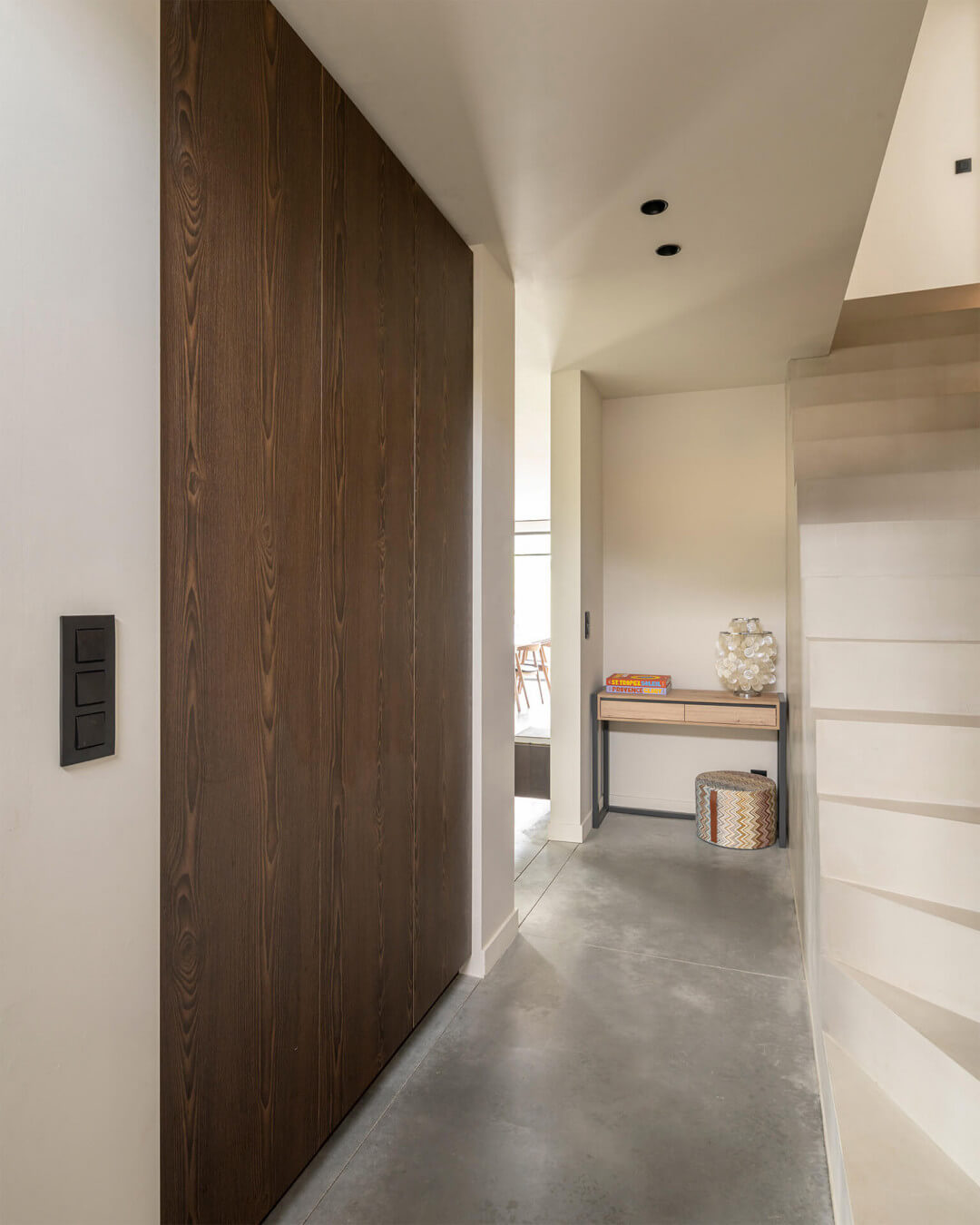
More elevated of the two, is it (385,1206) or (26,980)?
(26,980)

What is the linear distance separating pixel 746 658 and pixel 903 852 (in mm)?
2022

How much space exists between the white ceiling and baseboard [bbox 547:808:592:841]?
2.47 meters

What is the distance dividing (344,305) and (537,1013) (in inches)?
79.5

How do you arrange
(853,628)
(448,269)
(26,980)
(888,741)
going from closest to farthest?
(26,980)
(888,741)
(448,269)
(853,628)

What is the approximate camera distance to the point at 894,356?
3.52m

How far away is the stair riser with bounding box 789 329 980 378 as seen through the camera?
3.42 m

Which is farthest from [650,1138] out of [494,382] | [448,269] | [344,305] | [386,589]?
[448,269]

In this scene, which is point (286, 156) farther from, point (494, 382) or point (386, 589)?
point (494, 382)

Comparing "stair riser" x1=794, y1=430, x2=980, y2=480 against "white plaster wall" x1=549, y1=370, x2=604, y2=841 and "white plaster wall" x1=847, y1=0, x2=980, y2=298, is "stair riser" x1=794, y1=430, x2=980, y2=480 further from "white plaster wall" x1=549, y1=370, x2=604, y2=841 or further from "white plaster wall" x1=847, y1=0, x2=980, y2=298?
"white plaster wall" x1=847, y1=0, x2=980, y2=298

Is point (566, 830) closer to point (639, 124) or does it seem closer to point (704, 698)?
point (704, 698)

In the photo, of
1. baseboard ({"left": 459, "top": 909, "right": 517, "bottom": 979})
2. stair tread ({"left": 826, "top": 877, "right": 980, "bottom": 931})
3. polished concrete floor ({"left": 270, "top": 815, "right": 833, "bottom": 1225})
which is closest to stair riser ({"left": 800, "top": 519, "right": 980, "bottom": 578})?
stair tread ({"left": 826, "top": 877, "right": 980, "bottom": 931})

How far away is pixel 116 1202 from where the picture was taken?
105cm

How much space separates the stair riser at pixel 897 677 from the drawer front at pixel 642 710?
147 cm

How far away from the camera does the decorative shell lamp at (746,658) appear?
383 cm
